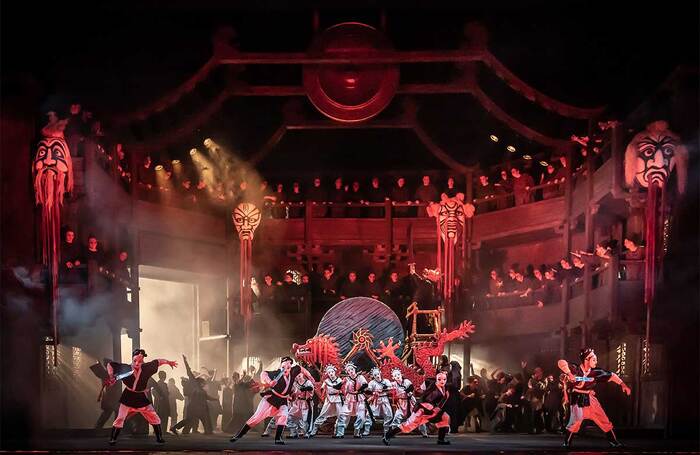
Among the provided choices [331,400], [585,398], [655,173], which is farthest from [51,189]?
[655,173]

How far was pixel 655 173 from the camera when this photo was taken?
16344 millimetres

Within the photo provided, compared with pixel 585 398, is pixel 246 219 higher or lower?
higher

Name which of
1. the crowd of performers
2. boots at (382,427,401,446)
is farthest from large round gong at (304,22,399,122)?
boots at (382,427,401,446)

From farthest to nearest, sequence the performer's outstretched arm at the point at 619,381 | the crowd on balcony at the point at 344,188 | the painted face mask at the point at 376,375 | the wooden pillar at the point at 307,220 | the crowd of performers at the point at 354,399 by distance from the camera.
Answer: the wooden pillar at the point at 307,220 < the crowd on balcony at the point at 344,188 < the painted face mask at the point at 376,375 < the crowd of performers at the point at 354,399 < the performer's outstretched arm at the point at 619,381

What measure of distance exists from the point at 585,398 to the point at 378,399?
3.92m

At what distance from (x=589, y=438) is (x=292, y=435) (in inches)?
213

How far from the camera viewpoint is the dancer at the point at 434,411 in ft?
51.4

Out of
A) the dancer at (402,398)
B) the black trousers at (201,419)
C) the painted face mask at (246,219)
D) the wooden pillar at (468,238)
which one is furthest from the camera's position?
the wooden pillar at (468,238)

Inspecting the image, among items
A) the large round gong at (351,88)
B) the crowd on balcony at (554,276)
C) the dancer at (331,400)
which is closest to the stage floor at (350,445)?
the dancer at (331,400)

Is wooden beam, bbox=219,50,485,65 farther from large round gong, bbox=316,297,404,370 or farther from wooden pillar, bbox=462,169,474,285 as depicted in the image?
large round gong, bbox=316,297,404,370

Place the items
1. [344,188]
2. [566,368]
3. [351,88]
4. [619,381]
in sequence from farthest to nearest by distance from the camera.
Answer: [344,188]
[351,88]
[566,368]
[619,381]

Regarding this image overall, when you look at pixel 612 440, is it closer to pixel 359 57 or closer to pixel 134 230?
pixel 359 57

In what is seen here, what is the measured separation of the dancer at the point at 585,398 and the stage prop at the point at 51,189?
339 inches

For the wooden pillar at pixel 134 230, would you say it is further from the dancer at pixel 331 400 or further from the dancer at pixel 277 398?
the dancer at pixel 277 398
